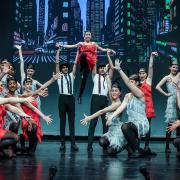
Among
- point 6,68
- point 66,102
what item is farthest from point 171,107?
point 6,68

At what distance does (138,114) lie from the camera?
21.6ft

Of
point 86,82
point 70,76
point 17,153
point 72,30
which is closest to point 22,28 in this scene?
point 72,30

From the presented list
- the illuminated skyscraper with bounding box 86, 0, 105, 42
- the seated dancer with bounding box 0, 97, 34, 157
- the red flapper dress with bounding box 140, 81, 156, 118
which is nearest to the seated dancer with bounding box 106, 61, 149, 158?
the red flapper dress with bounding box 140, 81, 156, 118

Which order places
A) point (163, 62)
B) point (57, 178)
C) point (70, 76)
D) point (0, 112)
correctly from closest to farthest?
1. point (57, 178)
2. point (0, 112)
3. point (70, 76)
4. point (163, 62)

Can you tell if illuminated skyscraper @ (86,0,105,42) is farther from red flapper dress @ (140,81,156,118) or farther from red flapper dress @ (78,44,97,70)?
red flapper dress @ (140,81,156,118)

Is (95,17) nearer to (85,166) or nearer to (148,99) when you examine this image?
(148,99)

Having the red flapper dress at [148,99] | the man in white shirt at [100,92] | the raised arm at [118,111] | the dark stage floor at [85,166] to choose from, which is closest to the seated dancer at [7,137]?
the dark stage floor at [85,166]

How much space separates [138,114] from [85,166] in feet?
4.40

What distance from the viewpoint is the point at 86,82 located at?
9.49m

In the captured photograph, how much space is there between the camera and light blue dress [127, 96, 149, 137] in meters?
6.56

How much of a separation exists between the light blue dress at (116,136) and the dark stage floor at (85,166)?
0.52 feet

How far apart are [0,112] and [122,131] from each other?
5.07ft

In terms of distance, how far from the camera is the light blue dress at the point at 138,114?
6559 millimetres

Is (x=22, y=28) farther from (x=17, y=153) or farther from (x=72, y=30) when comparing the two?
(x=17, y=153)
